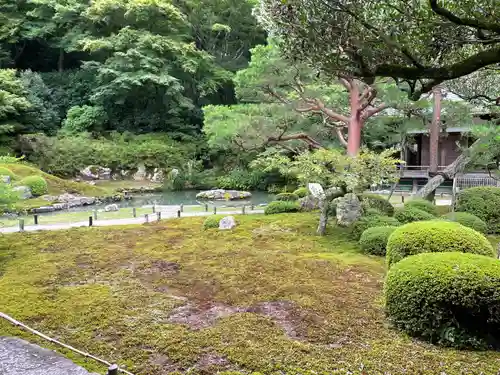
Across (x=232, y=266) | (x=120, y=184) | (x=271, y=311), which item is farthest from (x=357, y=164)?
(x=120, y=184)

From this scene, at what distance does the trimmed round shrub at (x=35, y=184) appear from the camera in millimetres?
18047

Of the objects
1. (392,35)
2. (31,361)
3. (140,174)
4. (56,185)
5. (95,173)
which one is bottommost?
(31,361)

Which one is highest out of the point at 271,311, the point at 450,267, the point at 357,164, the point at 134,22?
the point at 134,22

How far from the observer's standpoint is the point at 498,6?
11.0ft

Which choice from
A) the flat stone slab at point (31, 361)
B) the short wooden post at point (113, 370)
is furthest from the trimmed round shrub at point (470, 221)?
the flat stone slab at point (31, 361)

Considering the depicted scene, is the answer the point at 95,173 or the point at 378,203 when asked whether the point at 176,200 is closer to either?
the point at 95,173

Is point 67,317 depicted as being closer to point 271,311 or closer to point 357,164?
point 271,311

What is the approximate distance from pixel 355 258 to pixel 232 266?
233cm

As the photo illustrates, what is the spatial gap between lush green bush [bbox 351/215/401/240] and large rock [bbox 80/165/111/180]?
1992 centimetres

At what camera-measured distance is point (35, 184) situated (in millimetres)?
18219

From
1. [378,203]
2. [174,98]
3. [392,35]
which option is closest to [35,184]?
[174,98]

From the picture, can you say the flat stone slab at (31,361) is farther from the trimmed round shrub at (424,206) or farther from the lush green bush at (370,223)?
the trimmed round shrub at (424,206)

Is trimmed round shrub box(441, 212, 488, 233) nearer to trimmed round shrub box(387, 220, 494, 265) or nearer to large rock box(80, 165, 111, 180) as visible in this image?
trimmed round shrub box(387, 220, 494, 265)

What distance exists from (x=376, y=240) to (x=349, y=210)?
6.45 ft
